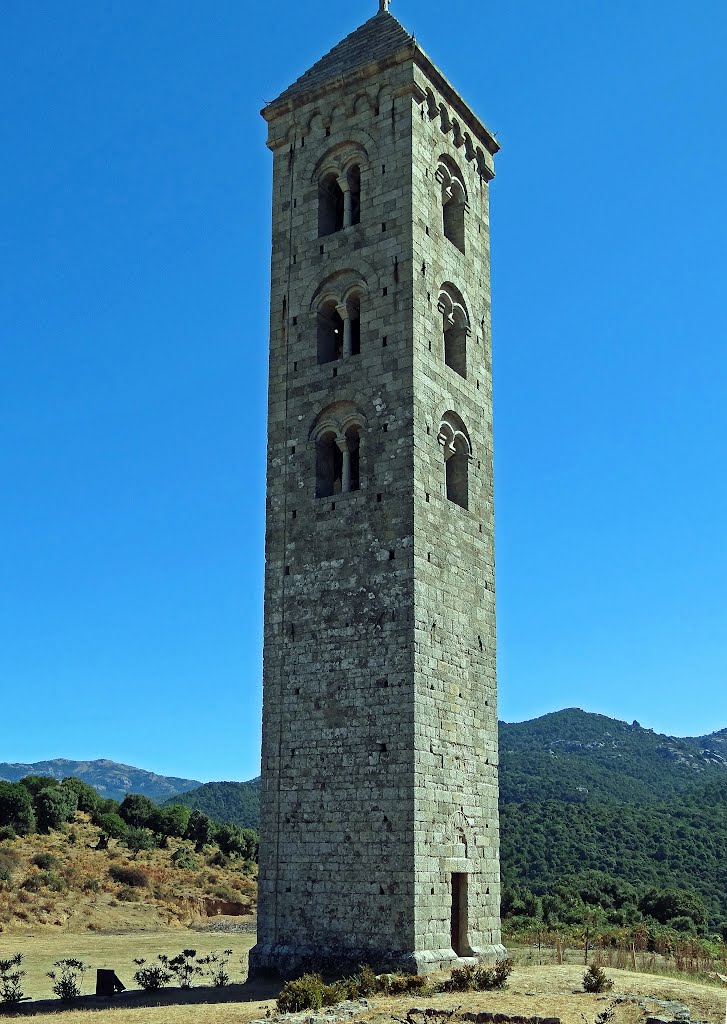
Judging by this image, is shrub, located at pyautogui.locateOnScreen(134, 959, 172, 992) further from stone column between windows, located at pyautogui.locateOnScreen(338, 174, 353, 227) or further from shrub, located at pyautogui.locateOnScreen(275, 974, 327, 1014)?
stone column between windows, located at pyautogui.locateOnScreen(338, 174, 353, 227)

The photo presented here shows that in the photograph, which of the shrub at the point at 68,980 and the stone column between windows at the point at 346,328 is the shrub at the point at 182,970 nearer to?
the shrub at the point at 68,980

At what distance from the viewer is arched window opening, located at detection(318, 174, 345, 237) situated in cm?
2392

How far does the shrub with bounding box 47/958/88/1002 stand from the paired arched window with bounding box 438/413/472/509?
12.2 metres

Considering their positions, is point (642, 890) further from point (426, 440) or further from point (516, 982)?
point (426, 440)

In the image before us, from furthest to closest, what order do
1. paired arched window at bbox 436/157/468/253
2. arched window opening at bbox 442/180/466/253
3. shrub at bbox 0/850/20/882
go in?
shrub at bbox 0/850/20/882 < arched window opening at bbox 442/180/466/253 < paired arched window at bbox 436/157/468/253

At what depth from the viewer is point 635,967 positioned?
2089 cm

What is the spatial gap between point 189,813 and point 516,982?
3883cm

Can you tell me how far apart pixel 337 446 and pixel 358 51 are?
974cm

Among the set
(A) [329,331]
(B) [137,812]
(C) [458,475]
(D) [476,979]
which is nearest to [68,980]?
(D) [476,979]

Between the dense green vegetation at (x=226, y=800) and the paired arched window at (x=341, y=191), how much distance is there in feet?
265

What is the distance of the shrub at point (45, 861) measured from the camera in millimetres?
38812

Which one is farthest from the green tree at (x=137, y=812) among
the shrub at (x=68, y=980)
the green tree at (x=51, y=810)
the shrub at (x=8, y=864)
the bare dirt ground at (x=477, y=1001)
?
the bare dirt ground at (x=477, y=1001)

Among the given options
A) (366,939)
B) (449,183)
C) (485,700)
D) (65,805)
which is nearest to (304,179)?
(449,183)

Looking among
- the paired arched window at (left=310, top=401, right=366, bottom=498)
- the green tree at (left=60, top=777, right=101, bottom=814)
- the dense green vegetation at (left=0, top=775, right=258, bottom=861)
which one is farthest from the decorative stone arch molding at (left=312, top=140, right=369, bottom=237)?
the green tree at (left=60, top=777, right=101, bottom=814)
